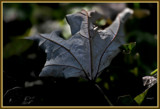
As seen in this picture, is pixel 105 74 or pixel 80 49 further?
pixel 105 74

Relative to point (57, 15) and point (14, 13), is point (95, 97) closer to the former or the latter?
point (57, 15)

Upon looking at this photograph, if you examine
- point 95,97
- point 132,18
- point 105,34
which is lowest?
point 95,97

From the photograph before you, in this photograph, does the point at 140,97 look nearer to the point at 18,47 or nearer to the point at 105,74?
the point at 105,74

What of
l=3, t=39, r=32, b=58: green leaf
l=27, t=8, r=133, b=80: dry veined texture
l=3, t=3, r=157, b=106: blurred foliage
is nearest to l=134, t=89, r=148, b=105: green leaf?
l=3, t=3, r=157, b=106: blurred foliage

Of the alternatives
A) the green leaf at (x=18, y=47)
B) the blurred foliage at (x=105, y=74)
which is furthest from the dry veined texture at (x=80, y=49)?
the green leaf at (x=18, y=47)

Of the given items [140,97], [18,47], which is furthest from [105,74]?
[18,47]

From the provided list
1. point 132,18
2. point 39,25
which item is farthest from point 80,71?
point 39,25

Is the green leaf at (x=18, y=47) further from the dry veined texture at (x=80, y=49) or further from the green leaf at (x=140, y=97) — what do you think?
the green leaf at (x=140, y=97)

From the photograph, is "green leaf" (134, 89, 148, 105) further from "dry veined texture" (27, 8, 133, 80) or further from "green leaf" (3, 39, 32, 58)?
"green leaf" (3, 39, 32, 58)
